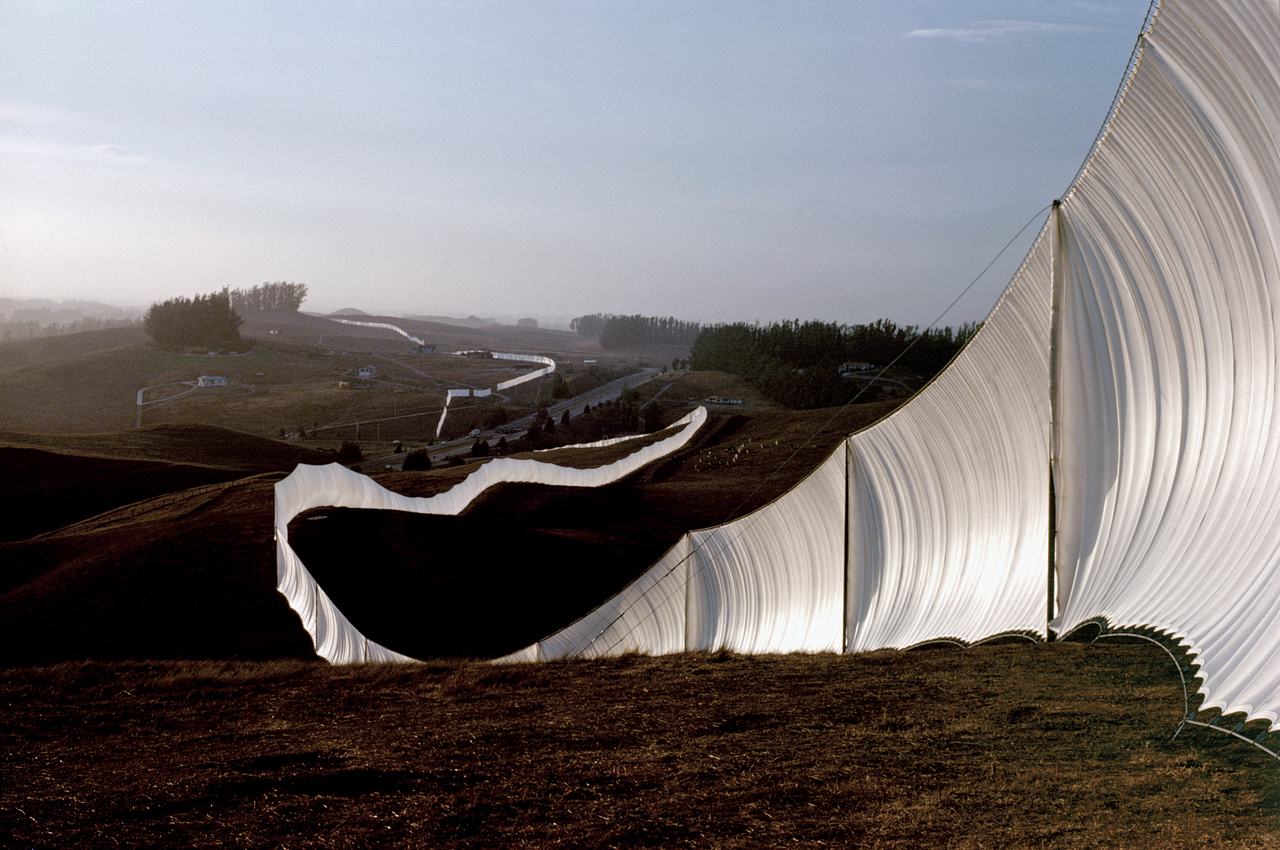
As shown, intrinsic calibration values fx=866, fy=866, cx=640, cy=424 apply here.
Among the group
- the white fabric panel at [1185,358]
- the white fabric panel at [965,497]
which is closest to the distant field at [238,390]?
the white fabric panel at [965,497]

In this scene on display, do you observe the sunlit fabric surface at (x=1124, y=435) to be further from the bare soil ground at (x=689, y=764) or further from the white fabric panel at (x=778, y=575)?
the bare soil ground at (x=689, y=764)

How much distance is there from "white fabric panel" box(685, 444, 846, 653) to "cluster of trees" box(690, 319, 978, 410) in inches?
2679

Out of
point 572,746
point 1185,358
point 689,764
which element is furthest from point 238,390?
point 1185,358

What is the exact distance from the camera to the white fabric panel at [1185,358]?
5617 mm

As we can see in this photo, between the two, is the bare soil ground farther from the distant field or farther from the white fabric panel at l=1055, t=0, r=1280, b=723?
the distant field

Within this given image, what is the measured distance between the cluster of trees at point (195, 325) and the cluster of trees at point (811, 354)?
221 ft

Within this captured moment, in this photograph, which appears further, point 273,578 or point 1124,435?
point 273,578

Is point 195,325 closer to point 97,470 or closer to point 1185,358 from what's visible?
point 97,470

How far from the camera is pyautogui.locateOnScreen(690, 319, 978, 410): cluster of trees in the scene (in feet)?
278

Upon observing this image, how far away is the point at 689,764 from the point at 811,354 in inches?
3922

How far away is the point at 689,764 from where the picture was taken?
6.50 m

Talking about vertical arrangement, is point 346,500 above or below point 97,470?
above

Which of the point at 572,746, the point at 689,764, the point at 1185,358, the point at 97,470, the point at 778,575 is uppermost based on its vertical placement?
the point at 1185,358

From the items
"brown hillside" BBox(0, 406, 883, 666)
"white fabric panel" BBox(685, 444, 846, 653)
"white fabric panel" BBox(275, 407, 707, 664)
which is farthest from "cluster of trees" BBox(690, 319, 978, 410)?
"white fabric panel" BBox(685, 444, 846, 653)
